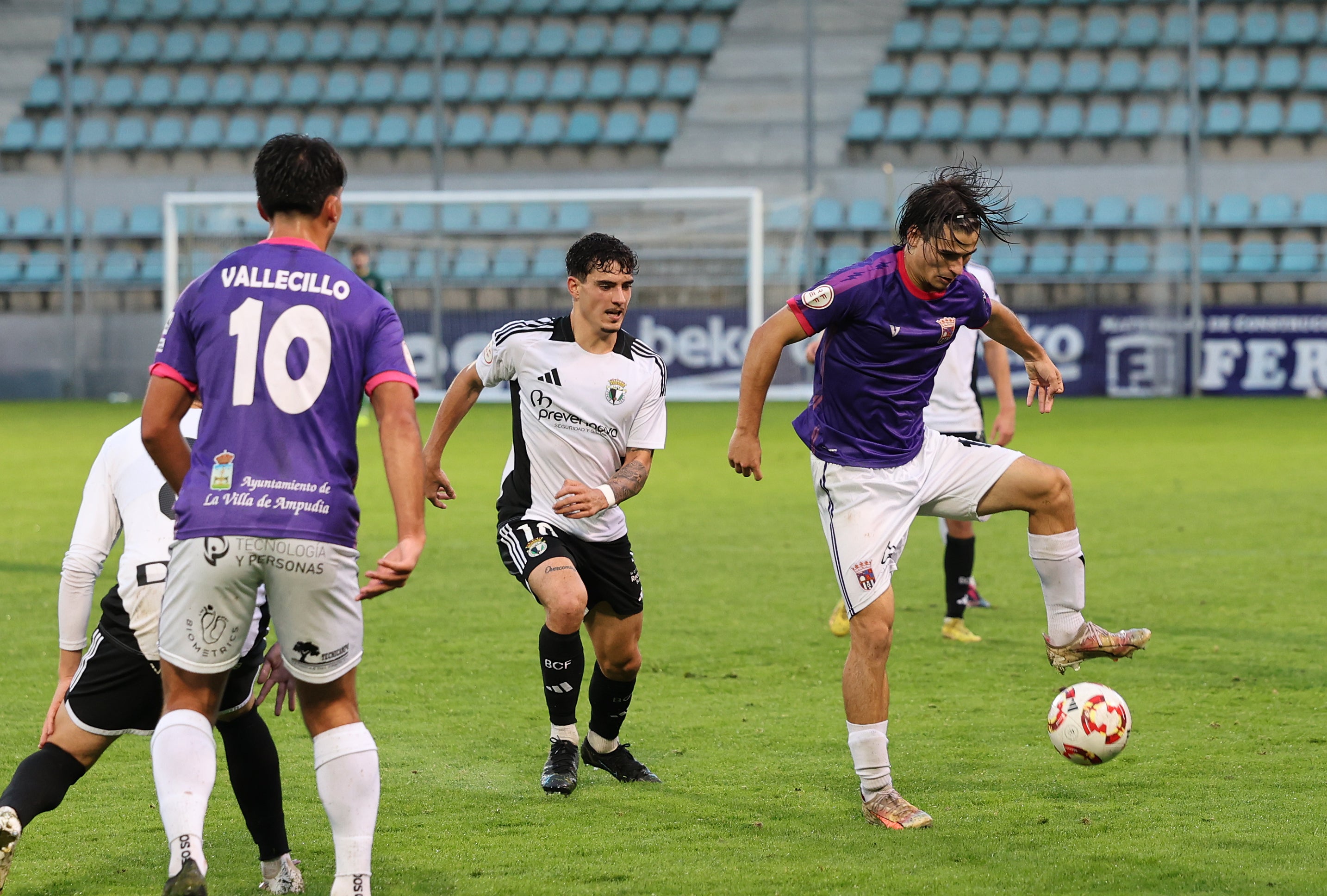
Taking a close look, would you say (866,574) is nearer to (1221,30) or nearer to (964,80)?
(964,80)

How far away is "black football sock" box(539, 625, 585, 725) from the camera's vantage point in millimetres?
5062

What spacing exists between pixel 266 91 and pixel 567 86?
6405 mm

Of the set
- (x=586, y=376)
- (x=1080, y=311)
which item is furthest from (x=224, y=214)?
(x=586, y=376)

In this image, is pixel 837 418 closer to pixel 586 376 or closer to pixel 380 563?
pixel 586 376

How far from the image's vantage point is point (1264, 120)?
28.4m

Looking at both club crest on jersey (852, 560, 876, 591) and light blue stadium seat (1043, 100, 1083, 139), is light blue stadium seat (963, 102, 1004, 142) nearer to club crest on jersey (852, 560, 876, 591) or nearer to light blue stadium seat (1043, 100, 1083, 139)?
light blue stadium seat (1043, 100, 1083, 139)

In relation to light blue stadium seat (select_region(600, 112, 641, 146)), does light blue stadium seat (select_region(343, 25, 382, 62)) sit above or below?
above

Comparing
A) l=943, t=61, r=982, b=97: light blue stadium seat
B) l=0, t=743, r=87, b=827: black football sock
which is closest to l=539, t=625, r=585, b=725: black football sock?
l=0, t=743, r=87, b=827: black football sock

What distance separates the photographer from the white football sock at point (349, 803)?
3381 millimetres

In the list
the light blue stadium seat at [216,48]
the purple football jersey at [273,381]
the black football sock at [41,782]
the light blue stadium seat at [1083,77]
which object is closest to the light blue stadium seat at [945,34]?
the light blue stadium seat at [1083,77]

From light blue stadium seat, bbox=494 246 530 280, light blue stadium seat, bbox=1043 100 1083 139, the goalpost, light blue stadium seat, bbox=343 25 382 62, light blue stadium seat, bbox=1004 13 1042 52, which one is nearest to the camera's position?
the goalpost

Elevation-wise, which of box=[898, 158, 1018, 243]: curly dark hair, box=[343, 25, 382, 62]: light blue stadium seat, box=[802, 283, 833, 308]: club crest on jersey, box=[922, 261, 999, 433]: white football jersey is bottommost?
box=[922, 261, 999, 433]: white football jersey

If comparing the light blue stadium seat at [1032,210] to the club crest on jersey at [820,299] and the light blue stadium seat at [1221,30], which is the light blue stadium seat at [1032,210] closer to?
the light blue stadium seat at [1221,30]

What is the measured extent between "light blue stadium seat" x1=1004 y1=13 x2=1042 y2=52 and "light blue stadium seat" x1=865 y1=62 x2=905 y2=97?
7.22ft
